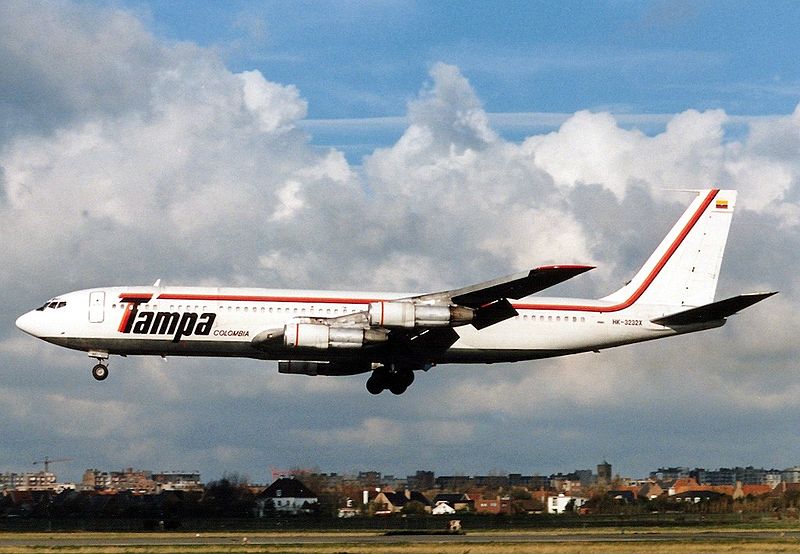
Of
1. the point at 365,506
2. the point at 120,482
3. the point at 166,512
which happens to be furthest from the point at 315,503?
the point at 120,482

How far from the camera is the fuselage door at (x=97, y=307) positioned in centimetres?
5628

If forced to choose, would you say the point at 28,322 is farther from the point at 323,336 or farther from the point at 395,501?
the point at 395,501

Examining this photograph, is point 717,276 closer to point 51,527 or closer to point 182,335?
point 182,335

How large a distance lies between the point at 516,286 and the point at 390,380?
367 inches

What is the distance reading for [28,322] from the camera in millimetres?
57531

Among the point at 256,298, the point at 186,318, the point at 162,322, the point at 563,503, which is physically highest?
the point at 256,298

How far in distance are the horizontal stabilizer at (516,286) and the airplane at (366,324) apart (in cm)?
6

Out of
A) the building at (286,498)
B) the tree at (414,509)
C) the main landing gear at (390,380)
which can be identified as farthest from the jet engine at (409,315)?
the tree at (414,509)

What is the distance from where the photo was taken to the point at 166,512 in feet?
229

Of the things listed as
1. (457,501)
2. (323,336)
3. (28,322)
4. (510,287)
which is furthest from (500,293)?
(457,501)

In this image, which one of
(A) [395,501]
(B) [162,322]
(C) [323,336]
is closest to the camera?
(C) [323,336]

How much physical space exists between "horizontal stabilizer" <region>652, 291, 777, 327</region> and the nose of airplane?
1171 inches

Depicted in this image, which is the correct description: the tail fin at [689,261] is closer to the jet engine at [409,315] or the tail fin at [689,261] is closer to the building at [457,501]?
the jet engine at [409,315]

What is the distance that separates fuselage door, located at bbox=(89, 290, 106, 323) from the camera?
56.3 m
